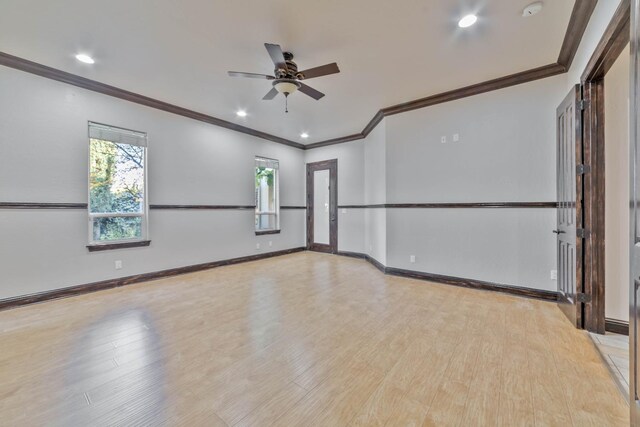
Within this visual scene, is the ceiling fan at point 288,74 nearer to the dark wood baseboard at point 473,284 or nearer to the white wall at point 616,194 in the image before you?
the white wall at point 616,194

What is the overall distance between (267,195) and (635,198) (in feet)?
19.0

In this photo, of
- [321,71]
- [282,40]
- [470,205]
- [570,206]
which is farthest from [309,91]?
[570,206]

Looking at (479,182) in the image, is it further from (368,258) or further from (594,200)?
(368,258)

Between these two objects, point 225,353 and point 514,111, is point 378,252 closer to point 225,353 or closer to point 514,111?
point 514,111

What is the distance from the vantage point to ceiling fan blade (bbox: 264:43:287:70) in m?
2.45

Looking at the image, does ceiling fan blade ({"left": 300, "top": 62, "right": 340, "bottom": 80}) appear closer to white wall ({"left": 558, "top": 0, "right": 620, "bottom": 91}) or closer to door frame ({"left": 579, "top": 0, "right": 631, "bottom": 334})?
white wall ({"left": 558, "top": 0, "right": 620, "bottom": 91})

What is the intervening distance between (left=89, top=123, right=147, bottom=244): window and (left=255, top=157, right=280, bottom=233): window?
89.8 inches

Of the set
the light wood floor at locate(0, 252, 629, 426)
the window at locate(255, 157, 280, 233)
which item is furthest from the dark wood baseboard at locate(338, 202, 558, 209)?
the window at locate(255, 157, 280, 233)

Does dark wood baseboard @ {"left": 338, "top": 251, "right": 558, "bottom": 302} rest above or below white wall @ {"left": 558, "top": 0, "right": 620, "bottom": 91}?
below

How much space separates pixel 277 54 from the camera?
2582 mm

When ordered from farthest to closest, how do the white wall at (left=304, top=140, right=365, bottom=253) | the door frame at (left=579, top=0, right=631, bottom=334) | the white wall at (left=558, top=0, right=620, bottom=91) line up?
the white wall at (left=304, top=140, right=365, bottom=253) < the door frame at (left=579, top=0, right=631, bottom=334) < the white wall at (left=558, top=0, right=620, bottom=91)

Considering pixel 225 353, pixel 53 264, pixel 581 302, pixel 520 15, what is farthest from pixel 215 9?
pixel 581 302

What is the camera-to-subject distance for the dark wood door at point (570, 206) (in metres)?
2.51

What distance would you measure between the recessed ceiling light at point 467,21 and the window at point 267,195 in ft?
14.4
